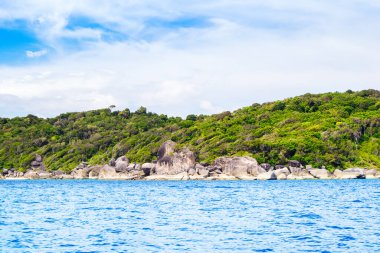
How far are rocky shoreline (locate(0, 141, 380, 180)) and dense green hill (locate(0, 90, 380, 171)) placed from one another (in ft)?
29.9

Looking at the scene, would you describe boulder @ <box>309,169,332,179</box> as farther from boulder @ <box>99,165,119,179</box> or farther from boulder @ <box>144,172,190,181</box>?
boulder @ <box>99,165,119,179</box>

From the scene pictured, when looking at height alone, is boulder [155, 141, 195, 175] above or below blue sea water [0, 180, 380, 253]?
above

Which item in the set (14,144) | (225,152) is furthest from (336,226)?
(14,144)

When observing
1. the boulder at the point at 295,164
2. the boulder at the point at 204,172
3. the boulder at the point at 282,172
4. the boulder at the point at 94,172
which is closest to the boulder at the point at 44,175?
the boulder at the point at 94,172

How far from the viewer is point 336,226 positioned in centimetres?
2608

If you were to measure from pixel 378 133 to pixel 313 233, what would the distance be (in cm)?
9576

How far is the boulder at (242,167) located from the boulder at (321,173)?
871 centimetres

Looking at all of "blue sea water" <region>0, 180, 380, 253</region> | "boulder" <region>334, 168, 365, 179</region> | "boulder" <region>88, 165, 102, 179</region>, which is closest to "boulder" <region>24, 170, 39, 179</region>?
"boulder" <region>88, 165, 102, 179</region>

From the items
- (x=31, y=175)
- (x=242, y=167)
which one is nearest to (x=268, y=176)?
(x=242, y=167)

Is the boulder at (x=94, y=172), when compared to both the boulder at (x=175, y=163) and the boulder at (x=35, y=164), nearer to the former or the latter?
the boulder at (x=175, y=163)

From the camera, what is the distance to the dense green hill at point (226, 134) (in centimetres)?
10531

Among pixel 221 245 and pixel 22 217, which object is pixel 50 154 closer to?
pixel 22 217

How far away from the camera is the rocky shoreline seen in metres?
89.8

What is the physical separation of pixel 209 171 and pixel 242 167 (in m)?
7.49
